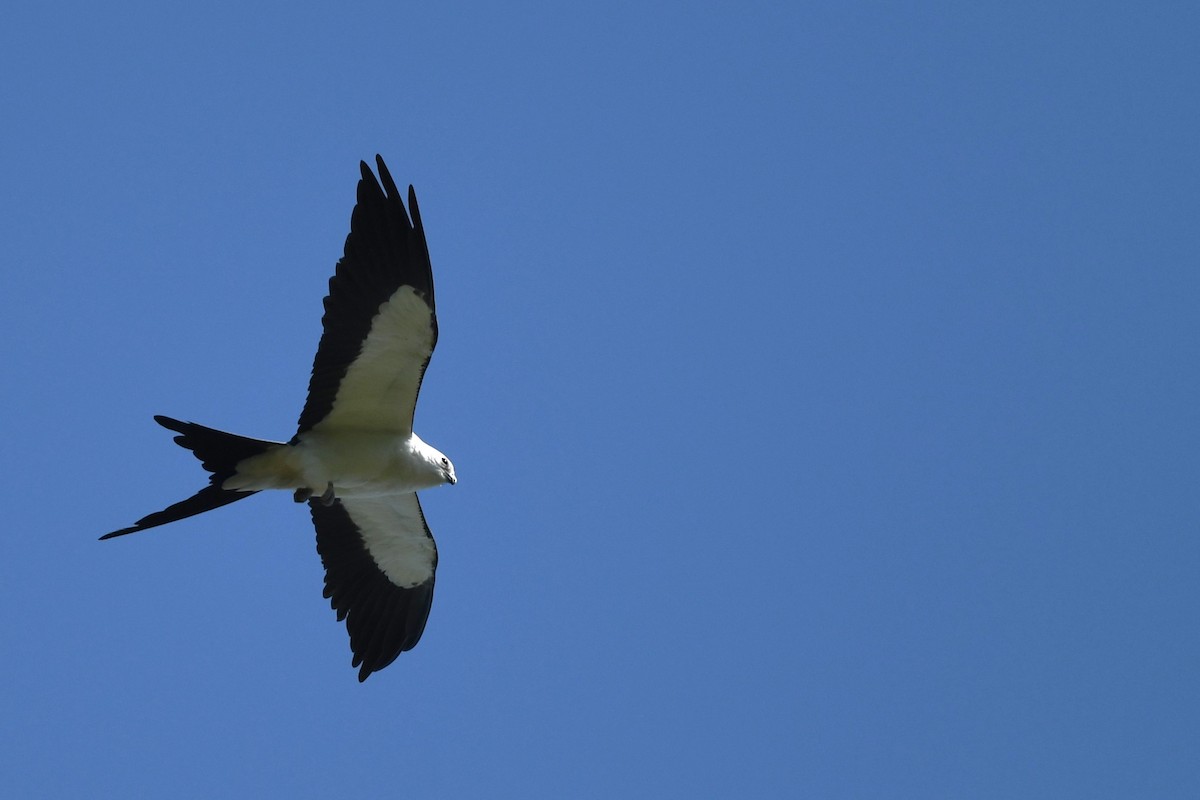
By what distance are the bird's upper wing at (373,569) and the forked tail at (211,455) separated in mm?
1690

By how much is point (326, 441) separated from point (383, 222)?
1958 millimetres

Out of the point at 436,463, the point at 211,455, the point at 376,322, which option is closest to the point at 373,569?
the point at 436,463

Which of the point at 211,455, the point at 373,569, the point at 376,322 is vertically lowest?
the point at 211,455

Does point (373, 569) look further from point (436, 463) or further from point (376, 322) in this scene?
point (376, 322)

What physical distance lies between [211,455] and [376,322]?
167cm

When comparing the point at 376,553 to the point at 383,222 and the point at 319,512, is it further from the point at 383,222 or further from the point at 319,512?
the point at 383,222

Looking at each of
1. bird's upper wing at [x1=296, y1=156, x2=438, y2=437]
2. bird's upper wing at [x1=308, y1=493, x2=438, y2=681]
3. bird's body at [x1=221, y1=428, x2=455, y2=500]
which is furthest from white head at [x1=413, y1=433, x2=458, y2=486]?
bird's upper wing at [x1=308, y1=493, x2=438, y2=681]

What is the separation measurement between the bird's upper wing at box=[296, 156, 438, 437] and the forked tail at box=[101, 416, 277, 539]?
53cm

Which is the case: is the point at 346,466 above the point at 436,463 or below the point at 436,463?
below

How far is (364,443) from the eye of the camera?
10367 mm

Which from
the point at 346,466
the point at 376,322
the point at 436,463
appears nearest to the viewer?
the point at 376,322

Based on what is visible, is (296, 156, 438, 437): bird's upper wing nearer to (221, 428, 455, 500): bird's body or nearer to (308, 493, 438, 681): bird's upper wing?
(221, 428, 455, 500): bird's body

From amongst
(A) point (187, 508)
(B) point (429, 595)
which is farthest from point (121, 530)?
(B) point (429, 595)

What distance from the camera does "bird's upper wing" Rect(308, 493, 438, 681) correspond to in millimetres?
11734
